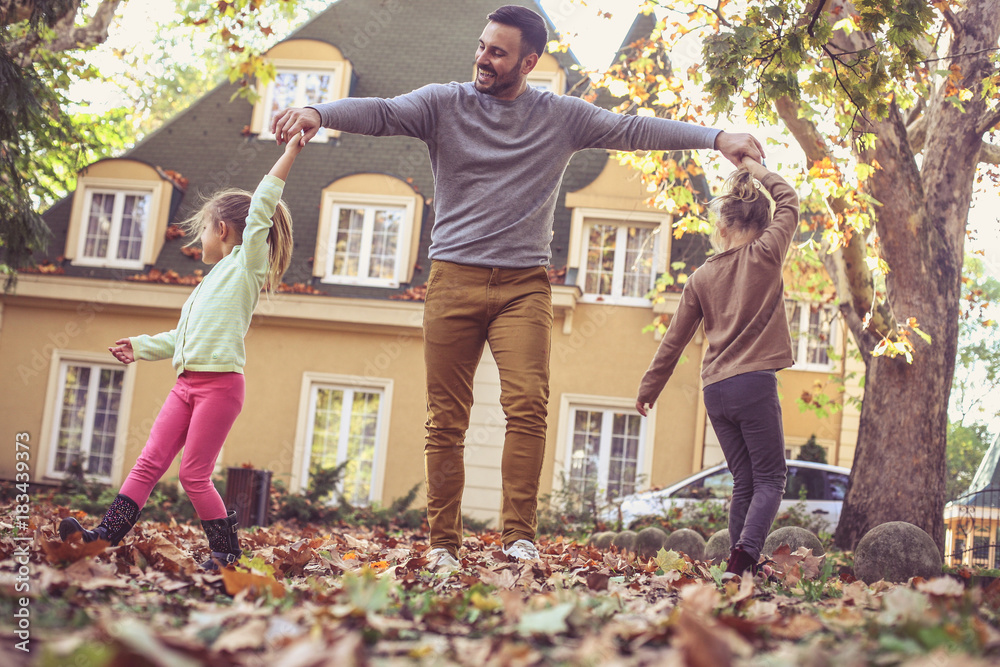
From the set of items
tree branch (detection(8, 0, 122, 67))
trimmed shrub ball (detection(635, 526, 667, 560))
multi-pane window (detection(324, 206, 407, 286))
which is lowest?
trimmed shrub ball (detection(635, 526, 667, 560))

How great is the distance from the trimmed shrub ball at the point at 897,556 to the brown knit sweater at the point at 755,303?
1.52 meters

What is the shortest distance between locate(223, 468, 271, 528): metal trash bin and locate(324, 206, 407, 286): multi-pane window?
5.84 m

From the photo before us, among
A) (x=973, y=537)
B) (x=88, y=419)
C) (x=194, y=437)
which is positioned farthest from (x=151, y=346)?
(x=88, y=419)

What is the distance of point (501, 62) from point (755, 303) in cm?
157

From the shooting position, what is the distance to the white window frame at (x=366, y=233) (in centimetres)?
1438

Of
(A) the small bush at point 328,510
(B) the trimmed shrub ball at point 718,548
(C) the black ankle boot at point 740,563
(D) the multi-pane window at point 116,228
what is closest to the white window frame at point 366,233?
(D) the multi-pane window at point 116,228

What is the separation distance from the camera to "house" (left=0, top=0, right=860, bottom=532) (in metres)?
13.6

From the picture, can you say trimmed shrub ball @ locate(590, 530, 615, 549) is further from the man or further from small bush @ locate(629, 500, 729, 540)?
the man

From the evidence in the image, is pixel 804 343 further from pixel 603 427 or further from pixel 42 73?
pixel 42 73

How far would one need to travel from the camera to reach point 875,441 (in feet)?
24.0

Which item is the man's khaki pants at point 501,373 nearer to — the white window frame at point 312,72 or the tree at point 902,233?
the tree at point 902,233

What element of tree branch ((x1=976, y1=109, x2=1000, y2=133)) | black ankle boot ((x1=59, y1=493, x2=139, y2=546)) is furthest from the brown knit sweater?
tree branch ((x1=976, y1=109, x2=1000, y2=133))

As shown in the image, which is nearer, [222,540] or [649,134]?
[222,540]

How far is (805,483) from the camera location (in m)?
11.8
